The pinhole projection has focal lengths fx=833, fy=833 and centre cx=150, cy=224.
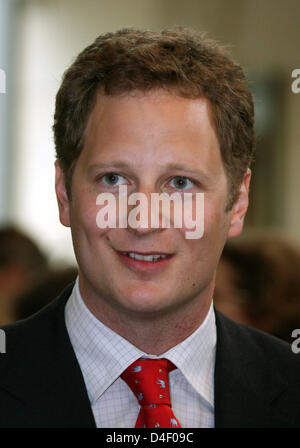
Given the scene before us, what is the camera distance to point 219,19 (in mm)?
5863

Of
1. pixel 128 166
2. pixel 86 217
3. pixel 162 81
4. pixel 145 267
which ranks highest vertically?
pixel 162 81

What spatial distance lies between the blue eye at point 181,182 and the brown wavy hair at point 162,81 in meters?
0.13

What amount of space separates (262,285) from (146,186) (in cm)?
162

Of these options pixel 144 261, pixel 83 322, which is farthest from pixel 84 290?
pixel 144 261

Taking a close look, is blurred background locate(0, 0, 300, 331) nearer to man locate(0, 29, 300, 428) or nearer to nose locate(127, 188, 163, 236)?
man locate(0, 29, 300, 428)

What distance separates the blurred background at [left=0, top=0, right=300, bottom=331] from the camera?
18.9 ft

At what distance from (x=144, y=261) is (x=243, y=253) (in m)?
1.71

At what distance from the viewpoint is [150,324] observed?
1827 mm

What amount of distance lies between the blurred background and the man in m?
3.64

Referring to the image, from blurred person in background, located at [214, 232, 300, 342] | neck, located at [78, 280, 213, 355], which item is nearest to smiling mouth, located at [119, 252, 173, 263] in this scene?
neck, located at [78, 280, 213, 355]

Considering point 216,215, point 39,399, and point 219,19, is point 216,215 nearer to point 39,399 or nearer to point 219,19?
point 39,399

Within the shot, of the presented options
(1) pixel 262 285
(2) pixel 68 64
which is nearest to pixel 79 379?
(1) pixel 262 285

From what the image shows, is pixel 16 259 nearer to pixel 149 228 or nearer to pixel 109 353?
pixel 109 353

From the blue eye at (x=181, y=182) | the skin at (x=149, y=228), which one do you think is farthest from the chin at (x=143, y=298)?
the blue eye at (x=181, y=182)
